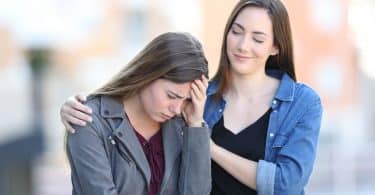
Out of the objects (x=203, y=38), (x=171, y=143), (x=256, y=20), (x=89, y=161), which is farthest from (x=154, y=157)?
(x=203, y=38)

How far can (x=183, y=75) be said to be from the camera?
1.62 metres

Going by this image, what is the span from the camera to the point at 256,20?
1.78m

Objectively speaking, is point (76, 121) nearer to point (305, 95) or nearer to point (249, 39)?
point (249, 39)

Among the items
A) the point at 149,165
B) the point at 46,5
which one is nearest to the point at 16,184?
the point at 149,165

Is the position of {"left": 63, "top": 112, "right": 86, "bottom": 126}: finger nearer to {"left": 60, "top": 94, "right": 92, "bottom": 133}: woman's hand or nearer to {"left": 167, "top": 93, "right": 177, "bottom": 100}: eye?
{"left": 60, "top": 94, "right": 92, "bottom": 133}: woman's hand

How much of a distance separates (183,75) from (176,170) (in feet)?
0.75

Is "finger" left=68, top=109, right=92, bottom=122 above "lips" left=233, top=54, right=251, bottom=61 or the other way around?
the other way around

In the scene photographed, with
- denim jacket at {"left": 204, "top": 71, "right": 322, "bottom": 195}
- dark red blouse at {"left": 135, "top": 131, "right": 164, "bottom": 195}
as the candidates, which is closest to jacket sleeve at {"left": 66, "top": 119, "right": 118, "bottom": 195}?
dark red blouse at {"left": 135, "top": 131, "right": 164, "bottom": 195}

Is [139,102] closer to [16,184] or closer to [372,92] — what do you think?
[16,184]

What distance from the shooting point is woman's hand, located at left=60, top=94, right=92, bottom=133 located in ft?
5.24

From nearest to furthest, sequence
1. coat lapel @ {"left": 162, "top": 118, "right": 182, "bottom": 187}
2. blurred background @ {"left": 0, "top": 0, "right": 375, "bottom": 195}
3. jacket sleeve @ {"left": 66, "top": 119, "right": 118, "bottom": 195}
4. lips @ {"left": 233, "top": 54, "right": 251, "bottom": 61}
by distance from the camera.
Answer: jacket sleeve @ {"left": 66, "top": 119, "right": 118, "bottom": 195}
coat lapel @ {"left": 162, "top": 118, "right": 182, "bottom": 187}
lips @ {"left": 233, "top": 54, "right": 251, "bottom": 61}
blurred background @ {"left": 0, "top": 0, "right": 375, "bottom": 195}

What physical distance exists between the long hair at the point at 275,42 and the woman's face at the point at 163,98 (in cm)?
24

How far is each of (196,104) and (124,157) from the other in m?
0.20

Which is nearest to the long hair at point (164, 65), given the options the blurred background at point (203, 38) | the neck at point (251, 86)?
the neck at point (251, 86)
